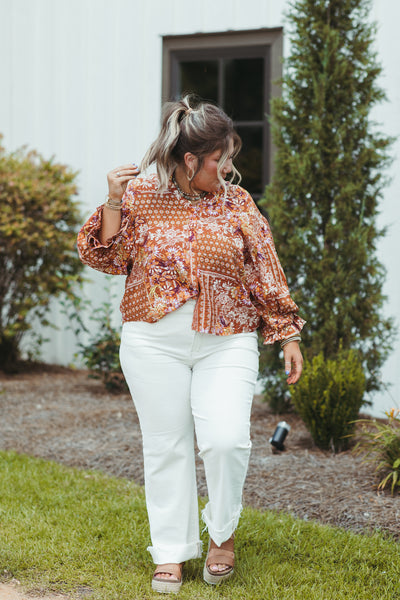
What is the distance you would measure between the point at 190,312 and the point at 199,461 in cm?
207

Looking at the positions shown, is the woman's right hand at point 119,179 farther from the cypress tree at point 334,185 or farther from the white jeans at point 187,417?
the cypress tree at point 334,185

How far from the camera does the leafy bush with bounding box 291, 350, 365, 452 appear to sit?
477cm

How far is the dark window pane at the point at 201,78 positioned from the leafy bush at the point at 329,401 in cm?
349

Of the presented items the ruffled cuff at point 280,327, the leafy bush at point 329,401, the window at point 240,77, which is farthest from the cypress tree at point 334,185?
the ruffled cuff at point 280,327

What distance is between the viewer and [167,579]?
296 cm

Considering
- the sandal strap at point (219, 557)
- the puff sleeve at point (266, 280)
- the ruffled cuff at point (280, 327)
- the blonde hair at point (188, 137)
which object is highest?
the blonde hair at point (188, 137)

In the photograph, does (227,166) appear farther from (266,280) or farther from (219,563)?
(219,563)

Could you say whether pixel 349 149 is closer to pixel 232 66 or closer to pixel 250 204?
pixel 232 66

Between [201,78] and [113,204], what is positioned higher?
[201,78]

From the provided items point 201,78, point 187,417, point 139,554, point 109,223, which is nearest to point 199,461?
point 139,554

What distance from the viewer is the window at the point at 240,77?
7.01 metres

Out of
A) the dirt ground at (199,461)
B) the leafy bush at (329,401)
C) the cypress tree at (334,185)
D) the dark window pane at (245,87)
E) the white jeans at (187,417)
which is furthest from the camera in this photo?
the dark window pane at (245,87)

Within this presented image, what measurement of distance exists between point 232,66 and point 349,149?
2.21 m

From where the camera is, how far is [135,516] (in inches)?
148
